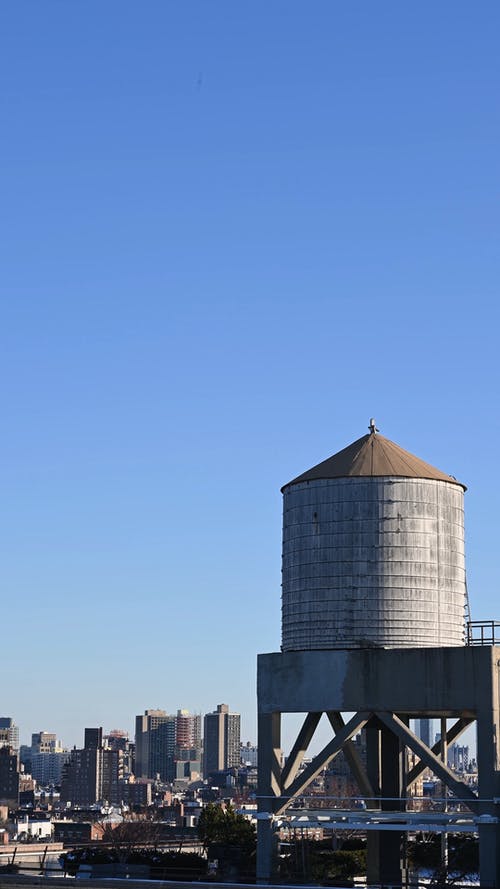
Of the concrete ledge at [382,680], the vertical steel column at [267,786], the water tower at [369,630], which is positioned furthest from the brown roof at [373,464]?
the vertical steel column at [267,786]

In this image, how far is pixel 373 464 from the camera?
42.7 m

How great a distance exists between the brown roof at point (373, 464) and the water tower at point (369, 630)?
0.14ft

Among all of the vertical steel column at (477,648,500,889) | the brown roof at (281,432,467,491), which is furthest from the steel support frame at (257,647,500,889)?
the brown roof at (281,432,467,491)

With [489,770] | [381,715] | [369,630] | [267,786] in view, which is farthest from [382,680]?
[267,786]

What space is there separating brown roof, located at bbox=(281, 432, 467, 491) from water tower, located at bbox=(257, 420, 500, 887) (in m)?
0.04

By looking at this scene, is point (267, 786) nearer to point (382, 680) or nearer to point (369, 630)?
point (382, 680)

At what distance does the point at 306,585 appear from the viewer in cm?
4238

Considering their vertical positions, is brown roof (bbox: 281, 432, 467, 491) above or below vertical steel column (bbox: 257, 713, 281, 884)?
above

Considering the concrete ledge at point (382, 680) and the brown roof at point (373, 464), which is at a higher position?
the brown roof at point (373, 464)

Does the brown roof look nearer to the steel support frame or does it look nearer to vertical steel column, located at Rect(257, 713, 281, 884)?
the steel support frame

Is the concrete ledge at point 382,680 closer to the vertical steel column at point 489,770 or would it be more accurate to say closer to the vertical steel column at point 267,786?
the vertical steel column at point 489,770

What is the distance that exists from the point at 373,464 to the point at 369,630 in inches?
190

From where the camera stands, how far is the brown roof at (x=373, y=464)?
4250 centimetres

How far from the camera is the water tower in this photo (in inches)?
1572
